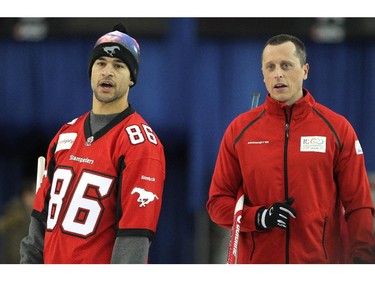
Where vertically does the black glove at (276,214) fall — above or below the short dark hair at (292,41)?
below

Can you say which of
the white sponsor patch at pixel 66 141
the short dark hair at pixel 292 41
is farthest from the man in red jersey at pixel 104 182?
the short dark hair at pixel 292 41

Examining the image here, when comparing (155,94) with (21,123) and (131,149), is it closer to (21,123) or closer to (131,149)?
(21,123)

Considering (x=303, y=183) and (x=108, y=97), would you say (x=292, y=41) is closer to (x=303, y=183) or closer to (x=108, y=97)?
(x=303, y=183)

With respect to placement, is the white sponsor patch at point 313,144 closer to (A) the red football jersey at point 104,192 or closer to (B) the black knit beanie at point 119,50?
(A) the red football jersey at point 104,192

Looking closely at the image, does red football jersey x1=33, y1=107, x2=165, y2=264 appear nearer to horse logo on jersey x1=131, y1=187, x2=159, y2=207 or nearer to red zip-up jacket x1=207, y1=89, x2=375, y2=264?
horse logo on jersey x1=131, y1=187, x2=159, y2=207

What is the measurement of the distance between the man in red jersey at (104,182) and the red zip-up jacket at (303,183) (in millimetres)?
481

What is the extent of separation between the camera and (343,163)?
4406mm

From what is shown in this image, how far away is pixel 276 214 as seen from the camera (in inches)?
169

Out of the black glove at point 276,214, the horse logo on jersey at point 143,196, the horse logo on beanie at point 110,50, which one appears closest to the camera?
the horse logo on jersey at point 143,196

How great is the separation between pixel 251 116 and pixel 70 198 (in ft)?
3.53

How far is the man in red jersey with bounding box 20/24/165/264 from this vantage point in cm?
414

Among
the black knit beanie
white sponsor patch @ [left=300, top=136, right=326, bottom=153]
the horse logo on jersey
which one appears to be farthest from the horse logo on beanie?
white sponsor patch @ [left=300, top=136, right=326, bottom=153]

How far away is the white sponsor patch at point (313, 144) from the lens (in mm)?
4375
